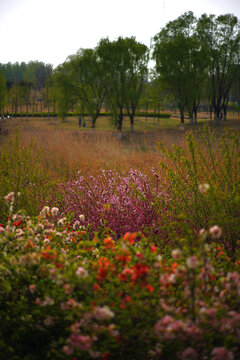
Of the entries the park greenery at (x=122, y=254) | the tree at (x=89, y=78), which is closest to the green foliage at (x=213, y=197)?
the park greenery at (x=122, y=254)

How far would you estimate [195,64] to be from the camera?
25.8 metres

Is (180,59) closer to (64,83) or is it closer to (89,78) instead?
(89,78)

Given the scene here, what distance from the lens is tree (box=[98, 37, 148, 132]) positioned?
82.3 ft

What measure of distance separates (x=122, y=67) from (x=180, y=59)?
17.7ft

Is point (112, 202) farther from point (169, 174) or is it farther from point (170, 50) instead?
point (170, 50)

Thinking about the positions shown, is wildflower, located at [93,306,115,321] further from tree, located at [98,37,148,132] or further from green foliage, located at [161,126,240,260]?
tree, located at [98,37,148,132]

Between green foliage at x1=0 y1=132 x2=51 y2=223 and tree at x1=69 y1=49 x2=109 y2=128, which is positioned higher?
tree at x1=69 y1=49 x2=109 y2=128

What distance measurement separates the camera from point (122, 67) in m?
25.7

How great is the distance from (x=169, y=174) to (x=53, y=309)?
2289 mm

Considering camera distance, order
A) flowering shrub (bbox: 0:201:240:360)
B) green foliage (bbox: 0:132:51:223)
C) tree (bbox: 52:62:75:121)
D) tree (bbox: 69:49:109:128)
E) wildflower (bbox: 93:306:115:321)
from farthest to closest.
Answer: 1. tree (bbox: 52:62:75:121)
2. tree (bbox: 69:49:109:128)
3. green foliage (bbox: 0:132:51:223)
4. flowering shrub (bbox: 0:201:240:360)
5. wildflower (bbox: 93:306:115:321)

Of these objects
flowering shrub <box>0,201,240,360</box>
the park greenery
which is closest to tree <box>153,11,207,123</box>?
the park greenery

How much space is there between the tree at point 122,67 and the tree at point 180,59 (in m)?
1.82

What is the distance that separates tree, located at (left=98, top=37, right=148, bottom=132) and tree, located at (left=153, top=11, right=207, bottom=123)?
5.98 feet

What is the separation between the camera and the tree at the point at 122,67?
25094 mm
